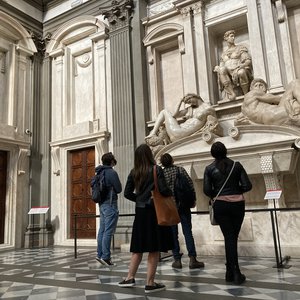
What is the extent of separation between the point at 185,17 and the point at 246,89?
2381 millimetres

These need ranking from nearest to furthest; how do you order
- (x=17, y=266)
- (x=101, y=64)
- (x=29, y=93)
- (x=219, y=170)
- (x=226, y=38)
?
(x=219, y=170) < (x=17, y=266) < (x=226, y=38) < (x=101, y=64) < (x=29, y=93)

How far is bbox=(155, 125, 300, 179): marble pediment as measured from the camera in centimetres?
532

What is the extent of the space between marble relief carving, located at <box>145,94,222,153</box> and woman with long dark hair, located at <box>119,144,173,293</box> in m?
3.22

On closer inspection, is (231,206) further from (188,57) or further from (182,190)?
(188,57)

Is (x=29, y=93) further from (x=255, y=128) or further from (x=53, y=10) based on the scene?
(x=255, y=128)

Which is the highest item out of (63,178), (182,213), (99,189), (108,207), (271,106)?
(271,106)

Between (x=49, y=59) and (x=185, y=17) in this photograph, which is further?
(x=49, y=59)

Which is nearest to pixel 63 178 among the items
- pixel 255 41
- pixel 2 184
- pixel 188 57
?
pixel 2 184

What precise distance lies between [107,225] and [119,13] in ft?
19.9

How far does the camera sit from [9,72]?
9.55 meters

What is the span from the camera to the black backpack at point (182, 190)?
431 cm

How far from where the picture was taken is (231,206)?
3.38m

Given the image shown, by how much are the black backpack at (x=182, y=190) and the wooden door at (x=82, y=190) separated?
15.5 ft

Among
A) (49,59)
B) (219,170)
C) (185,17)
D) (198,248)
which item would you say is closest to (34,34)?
(49,59)
